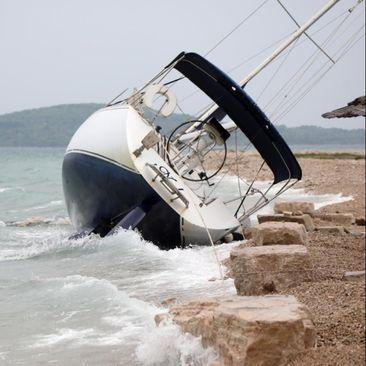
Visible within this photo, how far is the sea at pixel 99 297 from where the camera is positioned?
5879 millimetres

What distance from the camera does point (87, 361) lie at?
5.81 metres

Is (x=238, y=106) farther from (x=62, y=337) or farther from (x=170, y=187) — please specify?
(x=62, y=337)

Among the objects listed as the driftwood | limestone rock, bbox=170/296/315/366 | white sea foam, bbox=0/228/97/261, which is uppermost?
the driftwood

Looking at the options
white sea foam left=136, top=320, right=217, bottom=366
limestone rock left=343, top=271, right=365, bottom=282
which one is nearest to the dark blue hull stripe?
limestone rock left=343, top=271, right=365, bottom=282

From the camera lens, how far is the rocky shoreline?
463cm

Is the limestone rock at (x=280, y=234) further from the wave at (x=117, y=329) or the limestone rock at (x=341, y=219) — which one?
the limestone rock at (x=341, y=219)

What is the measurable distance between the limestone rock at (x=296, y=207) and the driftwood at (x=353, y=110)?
9.31 m

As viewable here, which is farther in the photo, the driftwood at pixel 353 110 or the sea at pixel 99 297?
the driftwood at pixel 353 110

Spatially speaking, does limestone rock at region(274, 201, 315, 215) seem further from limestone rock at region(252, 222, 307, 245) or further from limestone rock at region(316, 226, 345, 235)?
limestone rock at region(252, 222, 307, 245)

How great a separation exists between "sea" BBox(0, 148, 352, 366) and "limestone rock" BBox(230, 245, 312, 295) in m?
0.94

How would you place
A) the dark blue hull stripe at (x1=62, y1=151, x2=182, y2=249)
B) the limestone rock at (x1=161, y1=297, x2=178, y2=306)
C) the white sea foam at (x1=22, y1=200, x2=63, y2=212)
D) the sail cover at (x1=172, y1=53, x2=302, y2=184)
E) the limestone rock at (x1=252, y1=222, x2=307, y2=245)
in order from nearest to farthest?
the limestone rock at (x1=161, y1=297, x2=178, y2=306), the limestone rock at (x1=252, y1=222, x2=307, y2=245), the dark blue hull stripe at (x1=62, y1=151, x2=182, y2=249), the sail cover at (x1=172, y1=53, x2=302, y2=184), the white sea foam at (x1=22, y1=200, x2=63, y2=212)

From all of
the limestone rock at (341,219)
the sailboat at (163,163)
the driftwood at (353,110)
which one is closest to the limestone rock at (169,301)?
the driftwood at (353,110)

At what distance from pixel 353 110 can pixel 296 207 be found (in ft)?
32.7

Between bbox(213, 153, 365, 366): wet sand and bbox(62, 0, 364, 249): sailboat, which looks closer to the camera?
bbox(213, 153, 365, 366): wet sand
